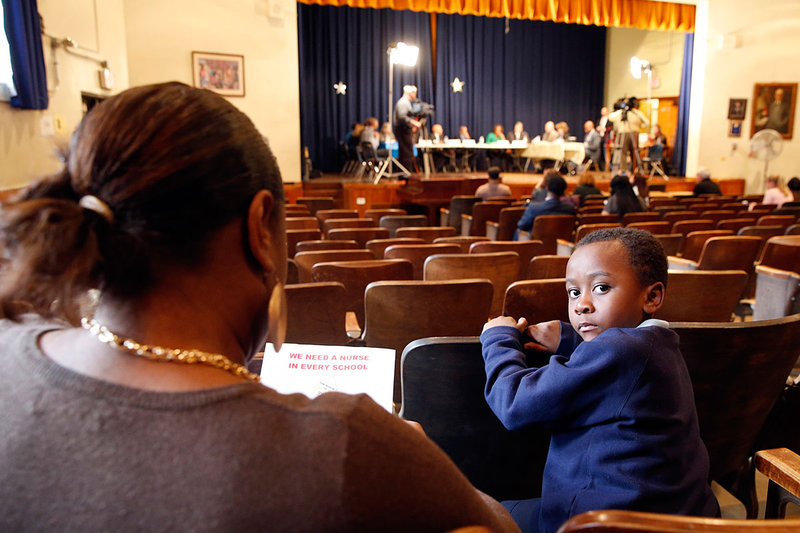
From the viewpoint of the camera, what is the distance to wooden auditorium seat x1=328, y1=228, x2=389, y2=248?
14.0 feet

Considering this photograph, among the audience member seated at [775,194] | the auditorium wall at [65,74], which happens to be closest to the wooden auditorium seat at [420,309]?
the auditorium wall at [65,74]

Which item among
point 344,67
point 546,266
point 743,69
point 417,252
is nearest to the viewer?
point 546,266

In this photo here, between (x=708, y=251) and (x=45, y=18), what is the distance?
19.4 feet

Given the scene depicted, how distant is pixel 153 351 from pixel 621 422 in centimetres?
83

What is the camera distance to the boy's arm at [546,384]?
1.07 metres

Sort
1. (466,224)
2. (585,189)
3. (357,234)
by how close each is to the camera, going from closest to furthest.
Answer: (357,234) < (466,224) < (585,189)

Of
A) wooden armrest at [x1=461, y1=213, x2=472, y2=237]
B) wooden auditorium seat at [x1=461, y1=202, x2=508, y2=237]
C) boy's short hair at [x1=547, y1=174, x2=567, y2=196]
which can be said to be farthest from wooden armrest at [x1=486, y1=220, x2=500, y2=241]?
boy's short hair at [x1=547, y1=174, x2=567, y2=196]

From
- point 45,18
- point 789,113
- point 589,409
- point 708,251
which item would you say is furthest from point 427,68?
point 589,409

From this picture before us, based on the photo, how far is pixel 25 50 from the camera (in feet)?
15.1

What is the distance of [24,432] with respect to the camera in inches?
21.7

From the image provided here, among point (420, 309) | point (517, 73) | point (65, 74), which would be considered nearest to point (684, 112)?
point (517, 73)

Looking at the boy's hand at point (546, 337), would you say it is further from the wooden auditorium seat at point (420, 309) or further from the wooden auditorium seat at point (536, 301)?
the wooden auditorium seat at point (420, 309)

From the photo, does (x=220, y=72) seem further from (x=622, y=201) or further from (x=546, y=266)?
(x=546, y=266)

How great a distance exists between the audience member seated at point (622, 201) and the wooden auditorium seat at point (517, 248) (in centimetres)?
262
